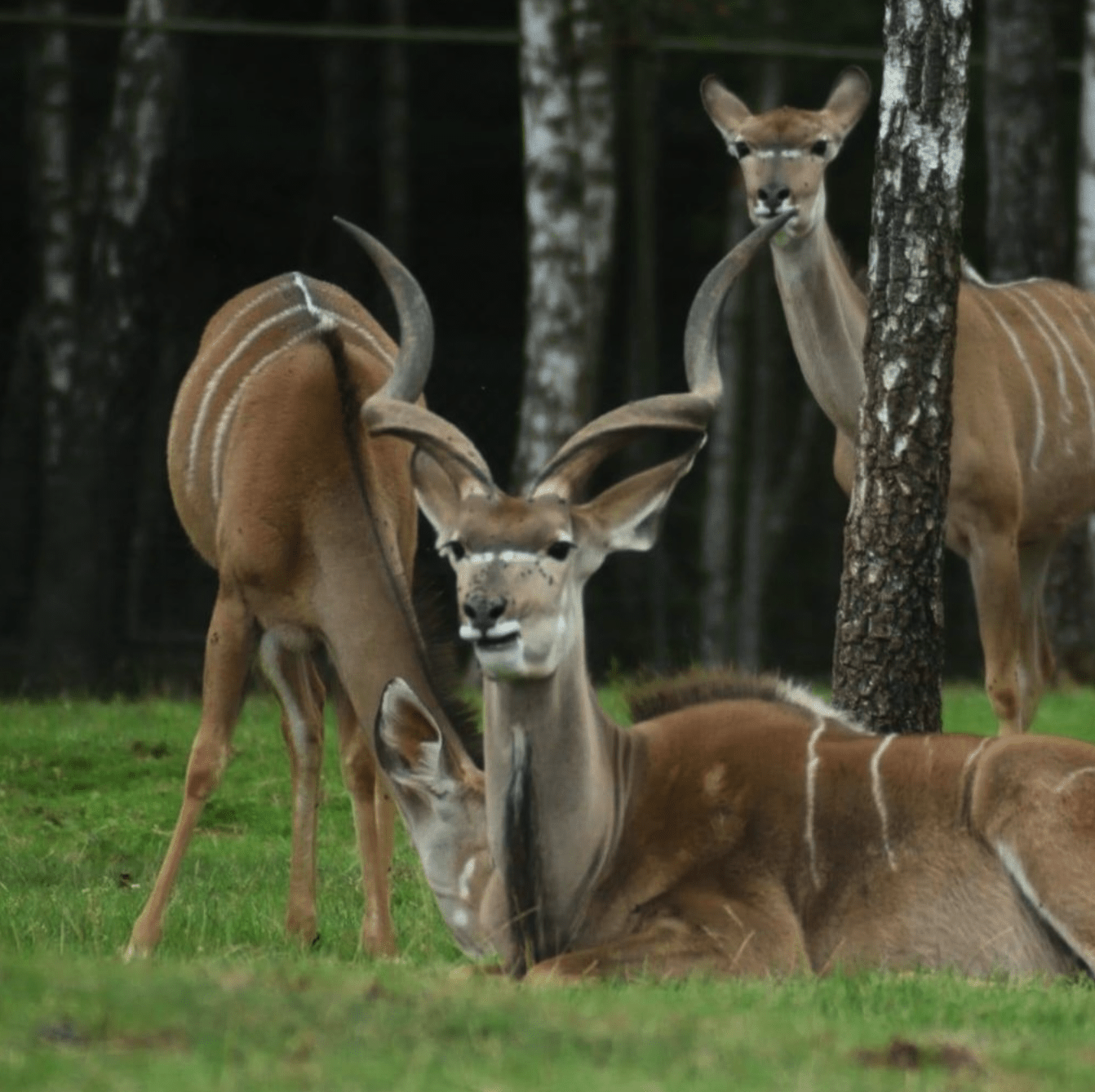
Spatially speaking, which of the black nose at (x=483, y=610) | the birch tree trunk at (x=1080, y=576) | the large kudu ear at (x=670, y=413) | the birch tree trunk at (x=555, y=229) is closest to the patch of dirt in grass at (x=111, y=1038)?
the black nose at (x=483, y=610)

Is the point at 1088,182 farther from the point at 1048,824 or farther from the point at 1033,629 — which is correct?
the point at 1048,824

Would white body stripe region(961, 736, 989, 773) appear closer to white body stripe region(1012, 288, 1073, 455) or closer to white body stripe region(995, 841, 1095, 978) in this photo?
white body stripe region(995, 841, 1095, 978)

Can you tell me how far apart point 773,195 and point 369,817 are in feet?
7.86

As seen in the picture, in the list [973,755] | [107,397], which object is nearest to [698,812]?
[973,755]

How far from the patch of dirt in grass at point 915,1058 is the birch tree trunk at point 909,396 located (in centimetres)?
238

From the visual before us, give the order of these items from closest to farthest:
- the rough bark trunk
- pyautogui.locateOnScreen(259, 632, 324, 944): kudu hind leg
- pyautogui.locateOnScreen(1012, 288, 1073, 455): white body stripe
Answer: pyautogui.locateOnScreen(259, 632, 324, 944): kudu hind leg
pyautogui.locateOnScreen(1012, 288, 1073, 455): white body stripe
the rough bark trunk

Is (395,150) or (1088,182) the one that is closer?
(1088,182)

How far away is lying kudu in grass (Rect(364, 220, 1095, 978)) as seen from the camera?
489 cm

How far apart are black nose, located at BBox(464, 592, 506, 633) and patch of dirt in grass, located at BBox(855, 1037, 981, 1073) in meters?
1.14

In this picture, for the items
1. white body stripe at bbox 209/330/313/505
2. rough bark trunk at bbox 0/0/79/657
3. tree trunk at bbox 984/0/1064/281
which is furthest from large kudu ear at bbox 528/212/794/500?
rough bark trunk at bbox 0/0/79/657

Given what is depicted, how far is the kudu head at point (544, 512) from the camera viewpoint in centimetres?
472

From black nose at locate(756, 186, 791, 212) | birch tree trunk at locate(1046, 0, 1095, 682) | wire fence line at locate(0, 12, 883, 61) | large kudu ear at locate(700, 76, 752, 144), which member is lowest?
birch tree trunk at locate(1046, 0, 1095, 682)

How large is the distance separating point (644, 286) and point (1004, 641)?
688 cm

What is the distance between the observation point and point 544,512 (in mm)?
4891
